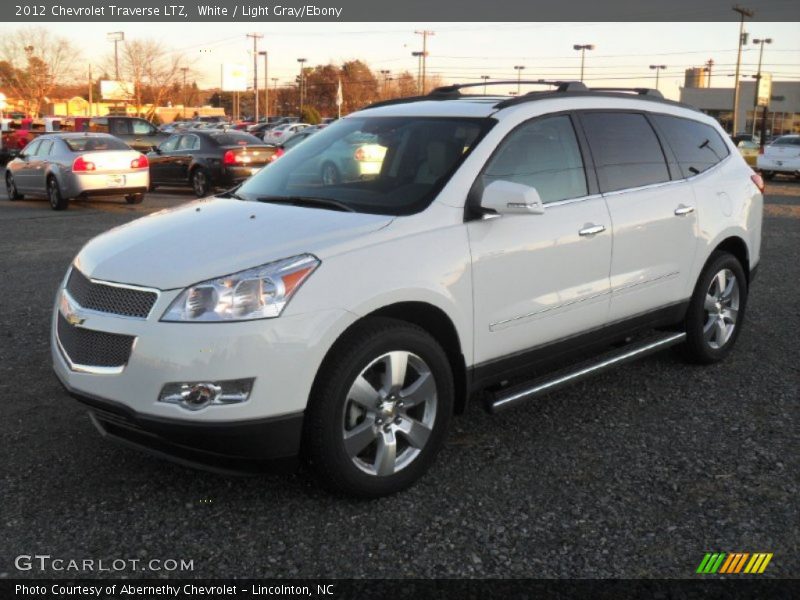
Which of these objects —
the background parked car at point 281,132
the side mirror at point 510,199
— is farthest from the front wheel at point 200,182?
the background parked car at point 281,132

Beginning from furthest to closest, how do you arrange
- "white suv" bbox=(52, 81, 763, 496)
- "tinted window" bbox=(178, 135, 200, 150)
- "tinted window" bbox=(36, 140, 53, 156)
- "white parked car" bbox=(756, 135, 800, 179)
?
"white parked car" bbox=(756, 135, 800, 179) < "tinted window" bbox=(178, 135, 200, 150) < "tinted window" bbox=(36, 140, 53, 156) < "white suv" bbox=(52, 81, 763, 496)

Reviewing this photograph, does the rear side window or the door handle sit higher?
the rear side window

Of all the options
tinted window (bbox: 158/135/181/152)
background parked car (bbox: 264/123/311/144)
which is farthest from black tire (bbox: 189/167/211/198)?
background parked car (bbox: 264/123/311/144)

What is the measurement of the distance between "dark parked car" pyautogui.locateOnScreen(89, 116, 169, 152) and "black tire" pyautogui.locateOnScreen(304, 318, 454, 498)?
24.6 meters

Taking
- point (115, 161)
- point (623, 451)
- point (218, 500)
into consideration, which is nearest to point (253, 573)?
point (218, 500)

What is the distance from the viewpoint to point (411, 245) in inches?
147

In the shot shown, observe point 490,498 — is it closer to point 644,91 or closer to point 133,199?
point 644,91

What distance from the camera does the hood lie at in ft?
11.3

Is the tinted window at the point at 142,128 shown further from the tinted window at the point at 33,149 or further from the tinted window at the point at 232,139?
the tinted window at the point at 232,139

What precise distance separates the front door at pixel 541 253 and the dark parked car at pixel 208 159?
14.1 m

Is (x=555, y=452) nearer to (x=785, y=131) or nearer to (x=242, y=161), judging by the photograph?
(x=242, y=161)

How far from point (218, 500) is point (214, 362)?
32.7 inches

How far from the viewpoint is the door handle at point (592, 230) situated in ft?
14.7

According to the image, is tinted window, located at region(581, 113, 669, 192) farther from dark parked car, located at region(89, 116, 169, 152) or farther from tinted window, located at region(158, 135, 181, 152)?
dark parked car, located at region(89, 116, 169, 152)
